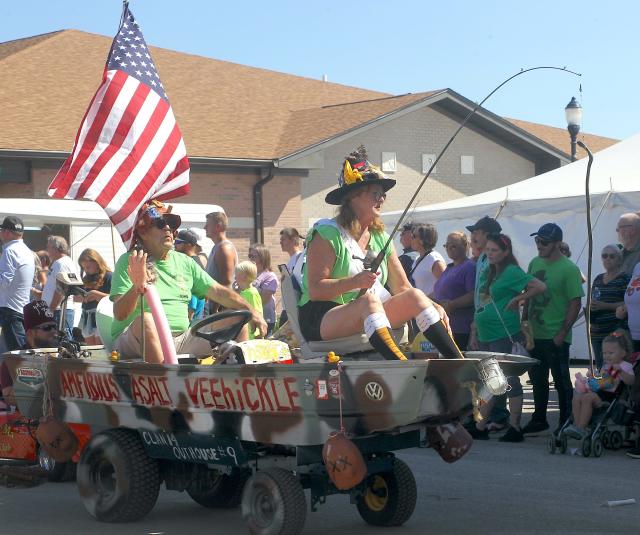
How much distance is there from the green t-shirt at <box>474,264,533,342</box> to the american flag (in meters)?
3.31

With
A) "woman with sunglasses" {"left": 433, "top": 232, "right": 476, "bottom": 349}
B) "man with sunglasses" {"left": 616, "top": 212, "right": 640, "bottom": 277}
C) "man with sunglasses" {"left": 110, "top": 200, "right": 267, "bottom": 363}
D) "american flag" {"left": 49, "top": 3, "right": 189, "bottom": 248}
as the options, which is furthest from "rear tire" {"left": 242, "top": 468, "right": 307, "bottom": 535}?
"man with sunglasses" {"left": 616, "top": 212, "right": 640, "bottom": 277}

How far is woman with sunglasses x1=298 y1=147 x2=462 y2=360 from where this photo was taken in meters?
6.20

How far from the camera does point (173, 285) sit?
7.54m

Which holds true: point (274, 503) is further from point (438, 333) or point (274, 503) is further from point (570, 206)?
point (570, 206)

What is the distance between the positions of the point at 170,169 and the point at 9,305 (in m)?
4.98

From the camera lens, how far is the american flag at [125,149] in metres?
7.86

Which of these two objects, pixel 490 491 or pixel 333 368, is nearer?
pixel 333 368

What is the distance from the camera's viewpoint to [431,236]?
11523 mm

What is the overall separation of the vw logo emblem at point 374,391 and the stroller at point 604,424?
3.92m

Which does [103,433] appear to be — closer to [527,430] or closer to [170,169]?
[170,169]

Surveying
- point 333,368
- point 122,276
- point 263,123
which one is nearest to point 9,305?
point 122,276

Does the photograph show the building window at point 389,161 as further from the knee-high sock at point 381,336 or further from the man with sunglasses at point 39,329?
the knee-high sock at point 381,336

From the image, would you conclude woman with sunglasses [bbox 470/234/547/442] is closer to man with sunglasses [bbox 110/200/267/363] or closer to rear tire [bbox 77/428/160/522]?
man with sunglasses [bbox 110/200/267/363]

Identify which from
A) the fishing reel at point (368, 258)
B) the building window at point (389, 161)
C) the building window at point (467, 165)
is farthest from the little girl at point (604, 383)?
the building window at point (467, 165)
